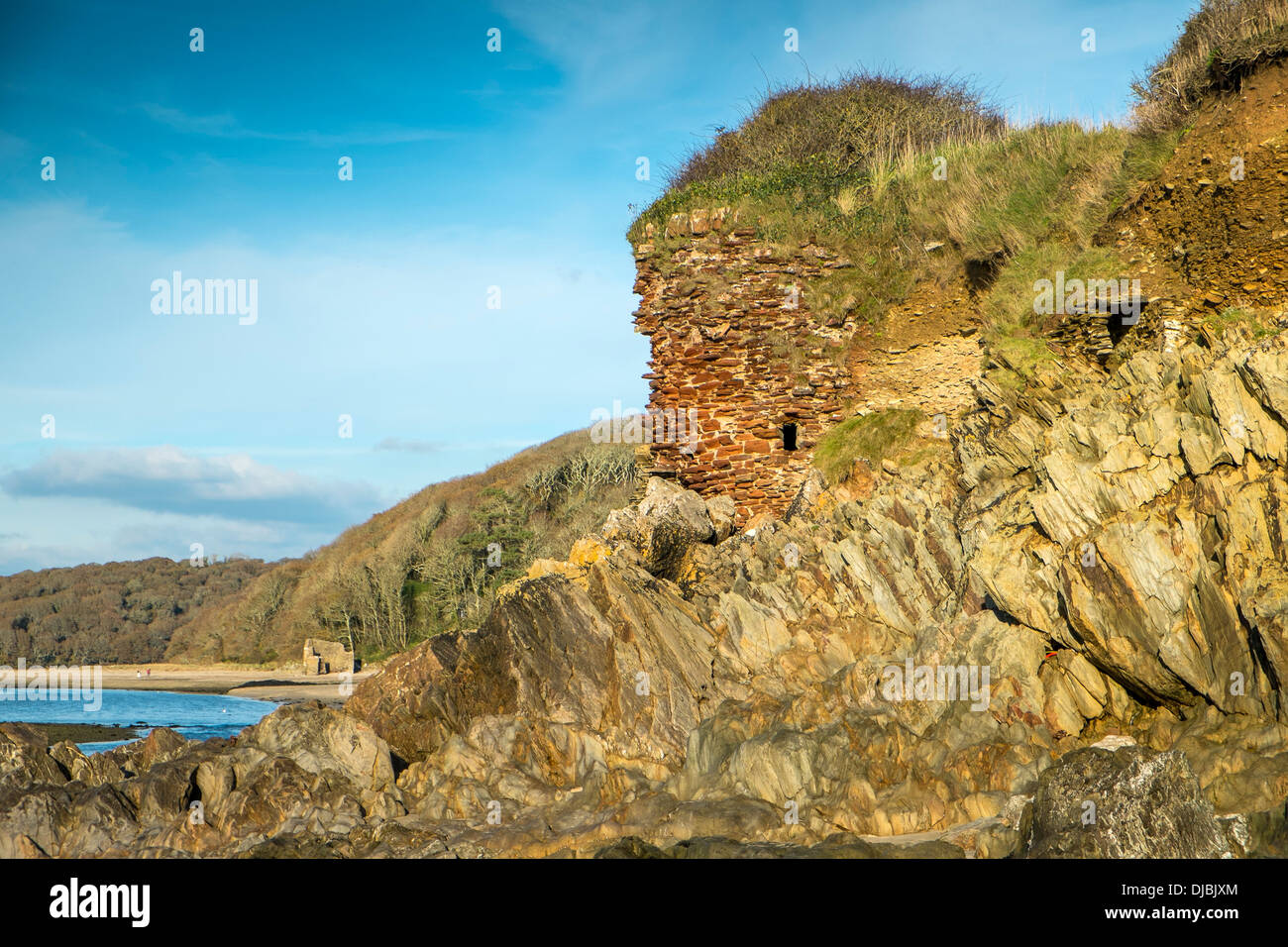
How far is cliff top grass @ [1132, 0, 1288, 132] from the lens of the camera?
13445 mm

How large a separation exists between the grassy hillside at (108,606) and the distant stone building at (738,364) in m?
51.6

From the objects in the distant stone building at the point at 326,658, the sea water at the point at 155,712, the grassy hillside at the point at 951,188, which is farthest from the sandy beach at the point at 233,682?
the grassy hillside at the point at 951,188

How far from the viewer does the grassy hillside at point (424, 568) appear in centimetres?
4784

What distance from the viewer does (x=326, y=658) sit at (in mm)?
47438

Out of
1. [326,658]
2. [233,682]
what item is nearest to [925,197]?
[326,658]

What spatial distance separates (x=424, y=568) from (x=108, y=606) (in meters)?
30.1

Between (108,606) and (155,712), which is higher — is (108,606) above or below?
above

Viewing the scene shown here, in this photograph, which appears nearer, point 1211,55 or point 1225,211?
point 1225,211

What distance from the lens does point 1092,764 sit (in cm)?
789

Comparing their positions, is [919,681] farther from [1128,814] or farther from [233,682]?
[233,682]

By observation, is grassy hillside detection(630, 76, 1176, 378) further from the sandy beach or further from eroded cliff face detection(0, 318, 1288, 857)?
the sandy beach

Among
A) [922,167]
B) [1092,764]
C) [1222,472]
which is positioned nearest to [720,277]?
[922,167]

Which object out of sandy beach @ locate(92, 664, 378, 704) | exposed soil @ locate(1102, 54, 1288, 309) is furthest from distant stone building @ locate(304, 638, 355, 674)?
exposed soil @ locate(1102, 54, 1288, 309)

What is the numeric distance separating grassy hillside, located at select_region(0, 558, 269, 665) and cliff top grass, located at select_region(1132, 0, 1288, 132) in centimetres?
6051
